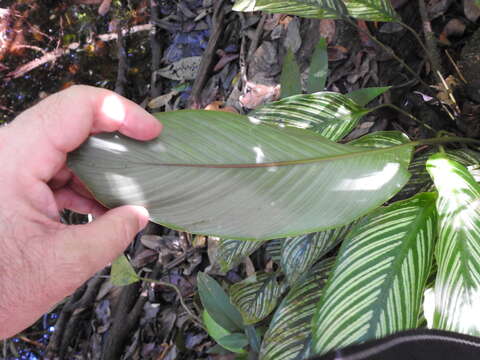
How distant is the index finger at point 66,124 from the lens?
0.66 m

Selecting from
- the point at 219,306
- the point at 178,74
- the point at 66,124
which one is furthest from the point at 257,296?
the point at 178,74

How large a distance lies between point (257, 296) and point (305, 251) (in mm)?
211

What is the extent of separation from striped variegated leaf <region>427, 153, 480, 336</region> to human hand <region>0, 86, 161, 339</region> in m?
0.45

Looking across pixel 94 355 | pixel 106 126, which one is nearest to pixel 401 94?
pixel 106 126

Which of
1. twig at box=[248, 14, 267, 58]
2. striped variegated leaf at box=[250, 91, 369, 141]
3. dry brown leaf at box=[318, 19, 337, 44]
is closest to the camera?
striped variegated leaf at box=[250, 91, 369, 141]

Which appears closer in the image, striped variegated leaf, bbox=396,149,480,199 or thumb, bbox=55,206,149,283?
thumb, bbox=55,206,149,283

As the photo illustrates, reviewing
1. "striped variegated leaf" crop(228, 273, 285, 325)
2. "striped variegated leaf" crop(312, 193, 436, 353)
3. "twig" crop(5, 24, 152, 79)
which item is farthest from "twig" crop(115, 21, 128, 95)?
"striped variegated leaf" crop(312, 193, 436, 353)

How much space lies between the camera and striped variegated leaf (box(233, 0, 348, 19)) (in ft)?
3.21

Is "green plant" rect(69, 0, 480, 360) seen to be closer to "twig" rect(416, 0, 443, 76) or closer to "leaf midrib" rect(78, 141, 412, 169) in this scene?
"leaf midrib" rect(78, 141, 412, 169)

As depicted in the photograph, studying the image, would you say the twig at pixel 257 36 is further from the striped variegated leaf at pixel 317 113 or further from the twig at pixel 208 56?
the striped variegated leaf at pixel 317 113

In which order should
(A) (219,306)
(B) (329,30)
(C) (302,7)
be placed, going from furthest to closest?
(B) (329,30)
(A) (219,306)
(C) (302,7)

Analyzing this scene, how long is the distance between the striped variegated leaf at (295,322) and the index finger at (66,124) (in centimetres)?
44

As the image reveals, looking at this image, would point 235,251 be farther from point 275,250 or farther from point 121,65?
point 121,65

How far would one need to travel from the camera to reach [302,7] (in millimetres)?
1000
